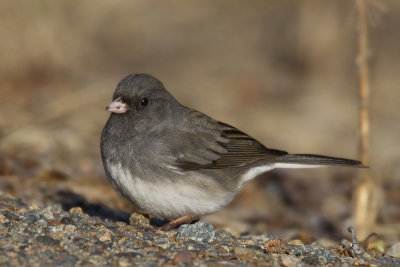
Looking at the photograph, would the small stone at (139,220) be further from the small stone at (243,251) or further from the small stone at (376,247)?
the small stone at (376,247)

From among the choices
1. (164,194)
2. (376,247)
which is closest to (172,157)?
(164,194)

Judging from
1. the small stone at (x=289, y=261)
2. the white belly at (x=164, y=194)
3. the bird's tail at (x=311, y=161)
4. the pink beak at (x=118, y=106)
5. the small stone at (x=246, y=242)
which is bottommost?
the small stone at (x=289, y=261)

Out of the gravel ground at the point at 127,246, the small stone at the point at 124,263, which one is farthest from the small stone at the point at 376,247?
the small stone at the point at 124,263

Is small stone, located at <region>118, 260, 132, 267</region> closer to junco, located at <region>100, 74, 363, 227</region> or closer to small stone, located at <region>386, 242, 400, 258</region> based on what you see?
junco, located at <region>100, 74, 363, 227</region>

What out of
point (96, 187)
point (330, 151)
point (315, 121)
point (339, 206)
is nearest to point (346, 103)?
point (315, 121)

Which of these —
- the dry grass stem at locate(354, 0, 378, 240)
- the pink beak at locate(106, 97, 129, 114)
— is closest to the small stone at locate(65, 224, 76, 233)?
the pink beak at locate(106, 97, 129, 114)

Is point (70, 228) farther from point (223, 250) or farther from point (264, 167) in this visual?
point (264, 167)
